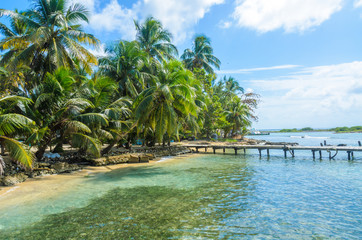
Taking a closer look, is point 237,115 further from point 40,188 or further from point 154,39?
point 40,188

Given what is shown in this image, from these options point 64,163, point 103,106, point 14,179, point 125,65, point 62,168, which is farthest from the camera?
point 125,65

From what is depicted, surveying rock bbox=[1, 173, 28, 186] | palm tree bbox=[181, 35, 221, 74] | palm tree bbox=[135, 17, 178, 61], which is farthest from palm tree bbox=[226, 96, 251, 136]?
rock bbox=[1, 173, 28, 186]

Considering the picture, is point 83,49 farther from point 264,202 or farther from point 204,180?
point 264,202

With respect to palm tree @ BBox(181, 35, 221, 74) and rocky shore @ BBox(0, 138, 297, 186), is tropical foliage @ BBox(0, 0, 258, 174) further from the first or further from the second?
palm tree @ BBox(181, 35, 221, 74)

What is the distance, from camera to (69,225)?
5.95 meters

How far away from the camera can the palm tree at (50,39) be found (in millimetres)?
13766

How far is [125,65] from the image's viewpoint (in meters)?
19.0

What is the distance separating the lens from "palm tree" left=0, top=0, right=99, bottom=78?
13.8 m

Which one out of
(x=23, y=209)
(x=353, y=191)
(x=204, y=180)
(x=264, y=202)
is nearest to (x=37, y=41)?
(x=23, y=209)

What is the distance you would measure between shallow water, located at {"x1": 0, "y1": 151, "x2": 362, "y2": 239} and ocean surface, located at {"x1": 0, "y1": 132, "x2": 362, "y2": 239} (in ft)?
0.08

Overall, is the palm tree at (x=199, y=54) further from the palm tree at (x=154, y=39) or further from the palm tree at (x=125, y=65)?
the palm tree at (x=125, y=65)

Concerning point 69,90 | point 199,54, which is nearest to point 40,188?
point 69,90

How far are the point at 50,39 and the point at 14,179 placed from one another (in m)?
8.97

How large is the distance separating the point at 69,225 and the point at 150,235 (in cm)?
227
